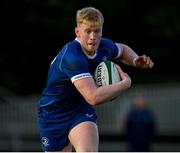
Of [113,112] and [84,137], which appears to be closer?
[84,137]

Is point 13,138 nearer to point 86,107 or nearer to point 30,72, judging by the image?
point 30,72

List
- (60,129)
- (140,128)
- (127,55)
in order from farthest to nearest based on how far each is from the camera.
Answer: (140,128) → (127,55) → (60,129)

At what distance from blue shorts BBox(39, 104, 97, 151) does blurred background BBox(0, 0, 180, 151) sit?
45.7ft

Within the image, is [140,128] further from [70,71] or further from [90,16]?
[90,16]

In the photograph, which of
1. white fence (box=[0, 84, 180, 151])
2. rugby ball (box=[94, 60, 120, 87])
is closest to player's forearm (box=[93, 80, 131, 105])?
rugby ball (box=[94, 60, 120, 87])

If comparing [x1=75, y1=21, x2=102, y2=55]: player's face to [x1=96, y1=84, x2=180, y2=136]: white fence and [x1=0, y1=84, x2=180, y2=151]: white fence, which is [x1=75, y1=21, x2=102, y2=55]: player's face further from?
[x1=96, y1=84, x2=180, y2=136]: white fence

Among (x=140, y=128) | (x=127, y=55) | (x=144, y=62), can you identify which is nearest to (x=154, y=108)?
(x=140, y=128)

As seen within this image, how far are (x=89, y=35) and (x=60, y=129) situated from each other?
107cm

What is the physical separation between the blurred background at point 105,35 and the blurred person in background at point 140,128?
16.5 feet

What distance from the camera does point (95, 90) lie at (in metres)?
7.99

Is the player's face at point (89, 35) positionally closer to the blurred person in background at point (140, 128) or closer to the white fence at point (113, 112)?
the blurred person in background at point (140, 128)

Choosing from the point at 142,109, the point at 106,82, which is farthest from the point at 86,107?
the point at 142,109

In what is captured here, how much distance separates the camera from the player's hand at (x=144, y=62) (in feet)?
27.8

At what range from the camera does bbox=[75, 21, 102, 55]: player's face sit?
26.3ft
